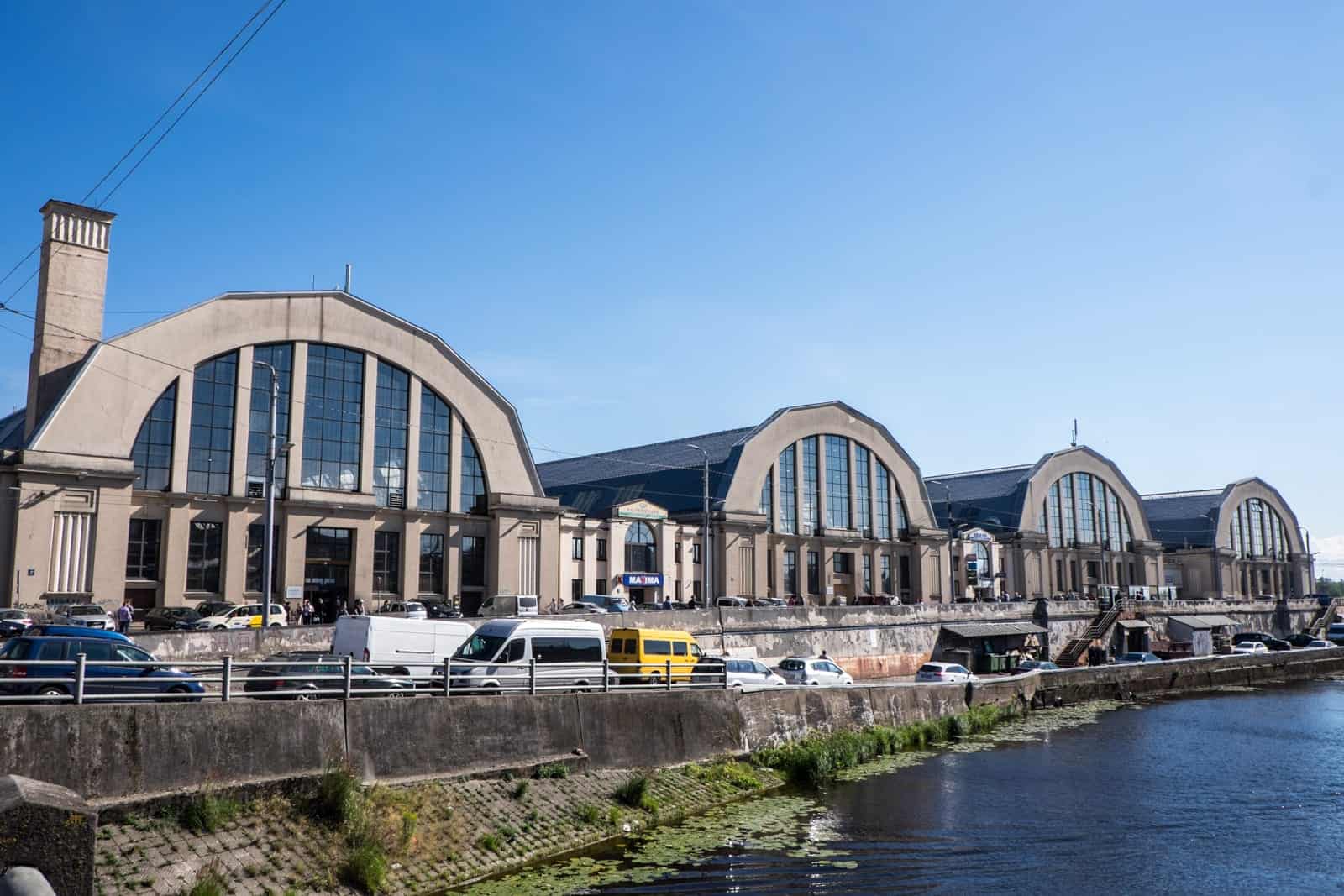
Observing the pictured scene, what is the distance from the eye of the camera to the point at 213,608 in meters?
42.0

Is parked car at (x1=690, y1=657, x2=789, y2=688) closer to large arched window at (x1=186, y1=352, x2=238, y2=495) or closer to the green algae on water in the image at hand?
the green algae on water

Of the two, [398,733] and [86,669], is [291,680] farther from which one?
[86,669]

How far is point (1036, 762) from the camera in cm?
3077

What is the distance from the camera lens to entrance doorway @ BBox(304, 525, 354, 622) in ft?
156

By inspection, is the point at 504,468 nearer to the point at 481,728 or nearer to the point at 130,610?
the point at 130,610

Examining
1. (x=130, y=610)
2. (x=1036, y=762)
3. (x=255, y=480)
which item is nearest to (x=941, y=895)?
(x=1036, y=762)

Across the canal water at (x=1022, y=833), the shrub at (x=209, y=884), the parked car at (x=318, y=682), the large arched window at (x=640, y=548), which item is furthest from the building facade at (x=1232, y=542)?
the shrub at (x=209, y=884)

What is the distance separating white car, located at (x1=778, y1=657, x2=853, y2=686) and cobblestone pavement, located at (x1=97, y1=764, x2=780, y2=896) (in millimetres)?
15059

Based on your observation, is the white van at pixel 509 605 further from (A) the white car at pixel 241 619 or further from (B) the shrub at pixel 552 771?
(B) the shrub at pixel 552 771

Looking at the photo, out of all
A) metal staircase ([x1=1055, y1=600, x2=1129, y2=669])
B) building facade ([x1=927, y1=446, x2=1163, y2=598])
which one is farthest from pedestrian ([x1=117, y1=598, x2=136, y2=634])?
building facade ([x1=927, y1=446, x2=1163, y2=598])

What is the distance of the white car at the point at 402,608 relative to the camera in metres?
43.8

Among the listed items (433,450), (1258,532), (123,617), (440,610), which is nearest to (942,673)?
(440,610)

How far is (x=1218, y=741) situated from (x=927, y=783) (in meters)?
17.0

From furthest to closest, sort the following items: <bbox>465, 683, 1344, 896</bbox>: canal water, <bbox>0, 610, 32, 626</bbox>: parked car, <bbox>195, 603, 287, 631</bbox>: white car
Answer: <bbox>195, 603, 287, 631</bbox>: white car → <bbox>0, 610, 32, 626</bbox>: parked car → <bbox>465, 683, 1344, 896</bbox>: canal water
